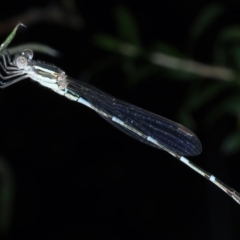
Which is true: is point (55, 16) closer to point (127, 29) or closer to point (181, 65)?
point (127, 29)

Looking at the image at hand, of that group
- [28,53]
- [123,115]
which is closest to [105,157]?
[123,115]

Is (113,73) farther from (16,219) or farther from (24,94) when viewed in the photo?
(16,219)

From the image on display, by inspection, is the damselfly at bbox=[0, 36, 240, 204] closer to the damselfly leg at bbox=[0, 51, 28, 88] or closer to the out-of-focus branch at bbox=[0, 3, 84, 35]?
the damselfly leg at bbox=[0, 51, 28, 88]

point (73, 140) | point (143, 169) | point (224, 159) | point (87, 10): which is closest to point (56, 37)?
point (87, 10)

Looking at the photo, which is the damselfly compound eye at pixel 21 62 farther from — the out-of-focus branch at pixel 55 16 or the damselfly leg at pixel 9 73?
the out-of-focus branch at pixel 55 16

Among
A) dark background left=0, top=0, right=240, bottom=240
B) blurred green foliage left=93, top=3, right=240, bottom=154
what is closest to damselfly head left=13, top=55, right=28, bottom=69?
blurred green foliage left=93, top=3, right=240, bottom=154

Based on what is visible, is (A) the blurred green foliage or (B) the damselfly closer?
(B) the damselfly
